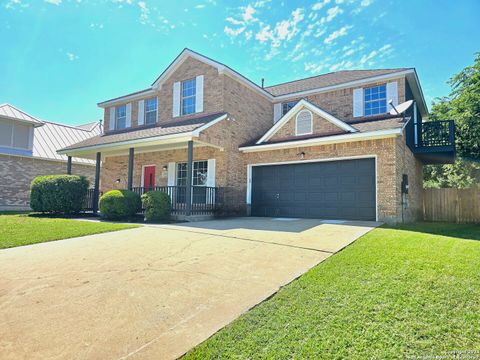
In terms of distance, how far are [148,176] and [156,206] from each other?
5.75m

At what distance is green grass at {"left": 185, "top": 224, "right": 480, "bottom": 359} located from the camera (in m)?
2.27

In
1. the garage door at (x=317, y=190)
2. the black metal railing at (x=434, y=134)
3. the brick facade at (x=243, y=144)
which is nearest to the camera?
the brick facade at (x=243, y=144)

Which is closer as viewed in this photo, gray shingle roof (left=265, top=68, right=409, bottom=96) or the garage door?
the garage door

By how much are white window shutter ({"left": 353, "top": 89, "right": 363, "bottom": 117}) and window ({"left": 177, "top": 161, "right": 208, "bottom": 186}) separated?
25.7ft

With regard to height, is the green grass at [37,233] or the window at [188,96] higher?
the window at [188,96]

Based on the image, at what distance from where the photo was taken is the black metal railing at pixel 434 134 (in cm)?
1260

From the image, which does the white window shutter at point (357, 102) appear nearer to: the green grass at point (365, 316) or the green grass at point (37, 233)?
the green grass at point (365, 316)

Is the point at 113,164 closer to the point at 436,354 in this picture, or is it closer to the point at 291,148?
the point at 291,148

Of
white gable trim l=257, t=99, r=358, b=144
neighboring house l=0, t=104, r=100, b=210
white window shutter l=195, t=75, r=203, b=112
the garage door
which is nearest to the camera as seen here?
the garage door

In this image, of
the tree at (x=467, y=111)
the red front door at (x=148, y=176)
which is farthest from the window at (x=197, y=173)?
the tree at (x=467, y=111)

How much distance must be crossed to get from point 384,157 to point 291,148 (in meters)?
3.71

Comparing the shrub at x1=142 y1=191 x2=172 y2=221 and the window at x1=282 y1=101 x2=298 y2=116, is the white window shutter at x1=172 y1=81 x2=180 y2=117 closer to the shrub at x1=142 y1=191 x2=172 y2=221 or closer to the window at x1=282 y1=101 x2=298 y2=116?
the shrub at x1=142 y1=191 x2=172 y2=221

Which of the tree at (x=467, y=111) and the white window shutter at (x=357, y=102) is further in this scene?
the white window shutter at (x=357, y=102)

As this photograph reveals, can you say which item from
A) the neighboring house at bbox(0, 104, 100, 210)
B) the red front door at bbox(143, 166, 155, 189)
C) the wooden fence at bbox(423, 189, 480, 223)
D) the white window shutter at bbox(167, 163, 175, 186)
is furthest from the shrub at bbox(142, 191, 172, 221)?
the wooden fence at bbox(423, 189, 480, 223)
